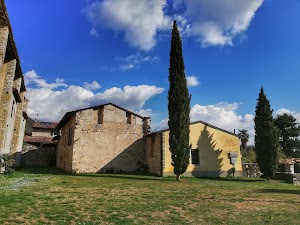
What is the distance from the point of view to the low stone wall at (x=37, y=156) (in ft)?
106

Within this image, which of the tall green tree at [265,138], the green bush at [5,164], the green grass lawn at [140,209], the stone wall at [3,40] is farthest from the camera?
the tall green tree at [265,138]

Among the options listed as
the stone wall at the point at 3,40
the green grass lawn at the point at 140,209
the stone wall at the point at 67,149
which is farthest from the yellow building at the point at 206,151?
the stone wall at the point at 3,40

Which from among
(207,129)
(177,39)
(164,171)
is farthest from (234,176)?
(177,39)

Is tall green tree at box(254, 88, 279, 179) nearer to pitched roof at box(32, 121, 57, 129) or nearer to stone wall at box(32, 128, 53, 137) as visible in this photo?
pitched roof at box(32, 121, 57, 129)

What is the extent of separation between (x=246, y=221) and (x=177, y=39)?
621 inches

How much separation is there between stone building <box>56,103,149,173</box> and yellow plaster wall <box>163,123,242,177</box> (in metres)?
5.27

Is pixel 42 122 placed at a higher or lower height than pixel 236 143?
higher

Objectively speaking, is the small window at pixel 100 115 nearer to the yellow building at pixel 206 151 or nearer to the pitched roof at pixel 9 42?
the yellow building at pixel 206 151

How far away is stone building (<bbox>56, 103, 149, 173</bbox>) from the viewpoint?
74.5ft

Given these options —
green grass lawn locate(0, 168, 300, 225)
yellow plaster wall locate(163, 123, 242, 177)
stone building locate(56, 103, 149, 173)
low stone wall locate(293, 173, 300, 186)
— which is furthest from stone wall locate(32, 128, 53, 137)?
low stone wall locate(293, 173, 300, 186)

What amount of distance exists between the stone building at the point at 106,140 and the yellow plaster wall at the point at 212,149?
527 cm

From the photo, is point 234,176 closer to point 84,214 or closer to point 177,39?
point 177,39

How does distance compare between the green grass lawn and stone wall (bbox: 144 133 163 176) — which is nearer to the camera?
the green grass lawn

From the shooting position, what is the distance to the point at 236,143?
24.9 meters
